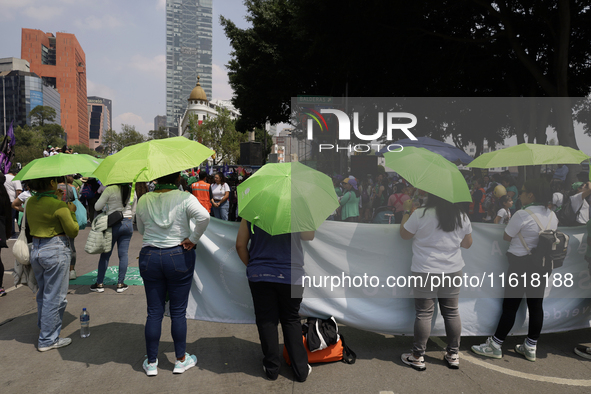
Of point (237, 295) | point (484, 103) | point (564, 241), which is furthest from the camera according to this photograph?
point (484, 103)

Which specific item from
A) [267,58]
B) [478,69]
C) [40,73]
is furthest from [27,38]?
[478,69]

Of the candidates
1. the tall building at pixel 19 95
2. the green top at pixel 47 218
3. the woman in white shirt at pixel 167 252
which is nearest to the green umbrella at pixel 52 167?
the green top at pixel 47 218

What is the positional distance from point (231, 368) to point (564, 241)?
3.45 m

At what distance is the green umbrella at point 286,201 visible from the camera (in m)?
3.15

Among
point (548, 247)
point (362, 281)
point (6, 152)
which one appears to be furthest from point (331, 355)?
point (6, 152)

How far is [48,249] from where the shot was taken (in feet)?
13.4

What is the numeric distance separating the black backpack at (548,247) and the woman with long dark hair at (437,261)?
26.9 inches

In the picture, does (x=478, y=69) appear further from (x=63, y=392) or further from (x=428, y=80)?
(x=63, y=392)

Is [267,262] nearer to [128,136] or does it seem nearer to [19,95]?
[128,136]

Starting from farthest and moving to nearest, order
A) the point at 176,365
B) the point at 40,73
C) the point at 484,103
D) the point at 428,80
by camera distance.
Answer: the point at 40,73 < the point at 484,103 < the point at 428,80 < the point at 176,365

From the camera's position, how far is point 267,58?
21.9m

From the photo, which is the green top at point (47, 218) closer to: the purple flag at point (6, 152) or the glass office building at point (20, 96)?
the purple flag at point (6, 152)

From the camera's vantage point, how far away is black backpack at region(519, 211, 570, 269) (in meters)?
3.91

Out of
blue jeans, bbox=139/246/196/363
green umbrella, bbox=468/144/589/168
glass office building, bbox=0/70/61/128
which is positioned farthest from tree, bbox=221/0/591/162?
glass office building, bbox=0/70/61/128
